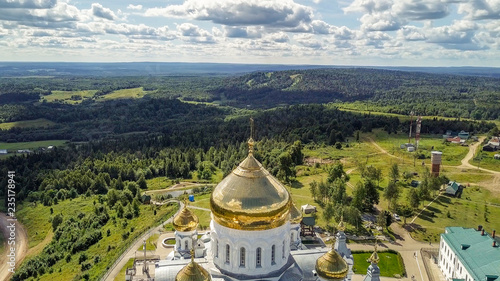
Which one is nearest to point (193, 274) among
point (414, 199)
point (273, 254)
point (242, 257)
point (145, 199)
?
point (242, 257)

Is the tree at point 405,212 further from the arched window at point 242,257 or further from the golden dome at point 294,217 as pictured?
the arched window at point 242,257

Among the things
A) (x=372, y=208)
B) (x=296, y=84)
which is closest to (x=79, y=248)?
(x=372, y=208)

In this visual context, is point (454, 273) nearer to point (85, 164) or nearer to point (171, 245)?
point (171, 245)

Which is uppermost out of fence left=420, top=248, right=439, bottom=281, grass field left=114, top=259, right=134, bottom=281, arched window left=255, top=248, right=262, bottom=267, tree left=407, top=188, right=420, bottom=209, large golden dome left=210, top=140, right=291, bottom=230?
large golden dome left=210, top=140, right=291, bottom=230

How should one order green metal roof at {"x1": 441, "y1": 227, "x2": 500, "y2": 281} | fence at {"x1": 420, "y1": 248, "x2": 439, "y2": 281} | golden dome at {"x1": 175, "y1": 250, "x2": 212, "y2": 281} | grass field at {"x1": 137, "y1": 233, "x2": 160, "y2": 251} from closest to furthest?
golden dome at {"x1": 175, "y1": 250, "x2": 212, "y2": 281}
green metal roof at {"x1": 441, "y1": 227, "x2": 500, "y2": 281}
fence at {"x1": 420, "y1": 248, "x2": 439, "y2": 281}
grass field at {"x1": 137, "y1": 233, "x2": 160, "y2": 251}

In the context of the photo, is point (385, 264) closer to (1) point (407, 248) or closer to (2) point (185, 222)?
(1) point (407, 248)

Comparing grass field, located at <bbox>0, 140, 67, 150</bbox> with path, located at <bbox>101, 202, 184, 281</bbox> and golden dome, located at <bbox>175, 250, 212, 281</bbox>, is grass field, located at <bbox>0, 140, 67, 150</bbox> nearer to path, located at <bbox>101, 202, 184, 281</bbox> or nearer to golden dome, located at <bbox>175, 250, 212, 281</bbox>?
path, located at <bbox>101, 202, 184, 281</bbox>

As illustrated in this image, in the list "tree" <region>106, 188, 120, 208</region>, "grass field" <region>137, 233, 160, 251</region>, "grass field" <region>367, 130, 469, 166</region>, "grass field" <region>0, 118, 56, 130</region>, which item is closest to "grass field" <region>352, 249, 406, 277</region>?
"grass field" <region>137, 233, 160, 251</region>
